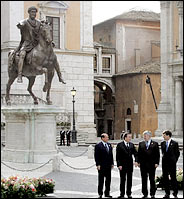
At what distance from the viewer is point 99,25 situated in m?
55.6

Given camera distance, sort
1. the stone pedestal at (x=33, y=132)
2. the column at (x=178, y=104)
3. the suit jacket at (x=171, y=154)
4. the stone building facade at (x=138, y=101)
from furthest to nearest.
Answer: the stone building facade at (x=138, y=101) → the column at (x=178, y=104) → the stone pedestal at (x=33, y=132) → the suit jacket at (x=171, y=154)

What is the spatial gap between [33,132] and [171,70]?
67.9 feet

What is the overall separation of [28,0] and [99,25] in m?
20.2

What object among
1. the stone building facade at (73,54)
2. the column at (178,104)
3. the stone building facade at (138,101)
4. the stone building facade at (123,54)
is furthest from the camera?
the stone building facade at (123,54)

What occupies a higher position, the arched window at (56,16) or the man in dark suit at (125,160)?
the arched window at (56,16)

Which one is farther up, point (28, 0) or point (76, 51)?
point (28, 0)

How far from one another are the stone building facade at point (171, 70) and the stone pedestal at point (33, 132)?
1902 cm

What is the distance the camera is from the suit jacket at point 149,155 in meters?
11.2

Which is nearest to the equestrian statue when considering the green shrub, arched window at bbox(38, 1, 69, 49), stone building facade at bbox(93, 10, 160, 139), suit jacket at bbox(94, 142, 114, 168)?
the green shrub

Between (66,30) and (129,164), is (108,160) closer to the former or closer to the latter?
(129,164)

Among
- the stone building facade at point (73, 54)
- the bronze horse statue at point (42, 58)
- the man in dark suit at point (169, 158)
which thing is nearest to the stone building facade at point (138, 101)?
the stone building facade at point (73, 54)

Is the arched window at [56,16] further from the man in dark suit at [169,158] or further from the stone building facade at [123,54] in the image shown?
the man in dark suit at [169,158]

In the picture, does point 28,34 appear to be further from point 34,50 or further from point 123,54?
point 123,54

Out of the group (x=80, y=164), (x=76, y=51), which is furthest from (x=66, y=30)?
(x=80, y=164)
